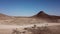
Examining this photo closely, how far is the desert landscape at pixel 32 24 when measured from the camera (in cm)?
420

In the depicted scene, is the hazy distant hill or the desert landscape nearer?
the desert landscape

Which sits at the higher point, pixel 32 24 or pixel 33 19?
pixel 33 19

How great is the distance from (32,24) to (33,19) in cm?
23

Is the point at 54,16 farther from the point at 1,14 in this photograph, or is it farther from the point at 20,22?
the point at 1,14

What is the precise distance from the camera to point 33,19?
479 centimetres

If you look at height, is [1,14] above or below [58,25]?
above

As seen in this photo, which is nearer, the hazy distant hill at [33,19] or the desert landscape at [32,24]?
the desert landscape at [32,24]

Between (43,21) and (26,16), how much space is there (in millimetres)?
674

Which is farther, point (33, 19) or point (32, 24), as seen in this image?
point (33, 19)

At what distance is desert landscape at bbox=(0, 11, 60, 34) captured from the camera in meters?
4.20

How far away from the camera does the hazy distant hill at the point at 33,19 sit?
4734 millimetres

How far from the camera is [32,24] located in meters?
4.66

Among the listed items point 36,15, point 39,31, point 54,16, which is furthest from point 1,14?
point 54,16

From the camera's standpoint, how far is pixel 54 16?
4.71m
